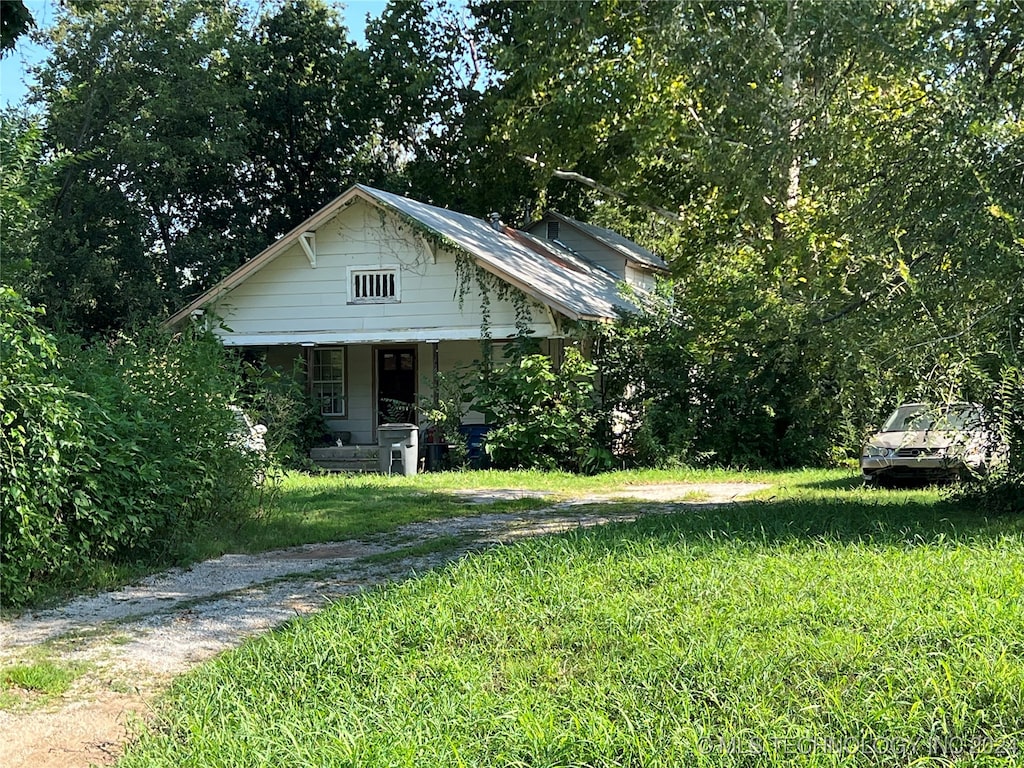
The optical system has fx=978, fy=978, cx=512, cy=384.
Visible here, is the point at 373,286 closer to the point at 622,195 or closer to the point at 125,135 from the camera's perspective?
the point at 622,195

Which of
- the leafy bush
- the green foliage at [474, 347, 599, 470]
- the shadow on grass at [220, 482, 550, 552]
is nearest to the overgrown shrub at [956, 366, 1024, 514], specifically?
the shadow on grass at [220, 482, 550, 552]

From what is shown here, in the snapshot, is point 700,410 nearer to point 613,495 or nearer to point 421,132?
point 613,495

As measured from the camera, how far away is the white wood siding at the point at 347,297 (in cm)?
1948

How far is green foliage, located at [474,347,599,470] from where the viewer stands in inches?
684

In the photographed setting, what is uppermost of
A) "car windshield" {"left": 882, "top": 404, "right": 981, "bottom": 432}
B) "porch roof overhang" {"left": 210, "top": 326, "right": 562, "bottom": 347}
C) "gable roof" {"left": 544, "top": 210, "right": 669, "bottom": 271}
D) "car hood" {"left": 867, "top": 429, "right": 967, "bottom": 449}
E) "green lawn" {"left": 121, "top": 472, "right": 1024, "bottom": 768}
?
"gable roof" {"left": 544, "top": 210, "right": 669, "bottom": 271}

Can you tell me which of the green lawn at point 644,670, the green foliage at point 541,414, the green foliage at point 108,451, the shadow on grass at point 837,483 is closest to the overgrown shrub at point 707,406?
the green foliage at point 541,414

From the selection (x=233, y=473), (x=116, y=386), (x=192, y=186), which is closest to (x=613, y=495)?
(x=233, y=473)

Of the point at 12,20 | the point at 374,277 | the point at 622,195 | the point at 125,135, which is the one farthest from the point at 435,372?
the point at 125,135

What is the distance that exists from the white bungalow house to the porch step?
1170 millimetres

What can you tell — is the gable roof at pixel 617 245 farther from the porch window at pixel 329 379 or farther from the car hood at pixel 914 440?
the car hood at pixel 914 440

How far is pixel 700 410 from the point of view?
60.0 ft

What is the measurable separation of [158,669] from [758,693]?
3.47m

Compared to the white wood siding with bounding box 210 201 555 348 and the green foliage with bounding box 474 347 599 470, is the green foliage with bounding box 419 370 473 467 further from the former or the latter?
the white wood siding with bounding box 210 201 555 348

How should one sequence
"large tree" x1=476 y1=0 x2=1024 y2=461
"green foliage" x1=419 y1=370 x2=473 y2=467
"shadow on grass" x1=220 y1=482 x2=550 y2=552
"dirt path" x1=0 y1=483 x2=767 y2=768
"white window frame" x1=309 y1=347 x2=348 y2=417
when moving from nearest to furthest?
1. "dirt path" x1=0 y1=483 x2=767 y2=768
2. "large tree" x1=476 y1=0 x2=1024 y2=461
3. "shadow on grass" x1=220 y1=482 x2=550 y2=552
4. "green foliage" x1=419 y1=370 x2=473 y2=467
5. "white window frame" x1=309 y1=347 x2=348 y2=417
